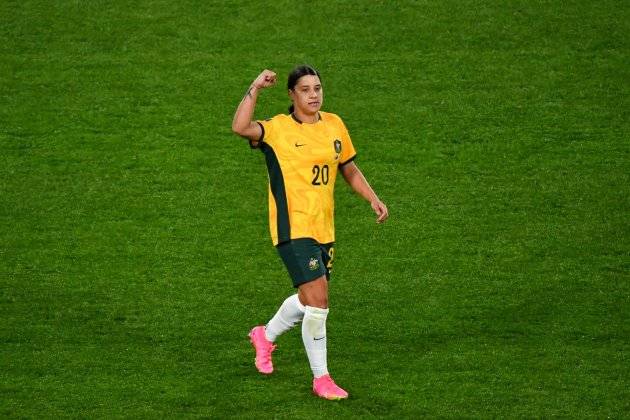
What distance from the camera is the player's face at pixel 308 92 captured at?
7855 millimetres

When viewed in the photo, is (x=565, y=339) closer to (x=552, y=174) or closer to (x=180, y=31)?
(x=552, y=174)

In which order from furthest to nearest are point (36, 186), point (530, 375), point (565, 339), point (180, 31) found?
point (180, 31), point (36, 186), point (565, 339), point (530, 375)

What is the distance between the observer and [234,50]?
12.9m

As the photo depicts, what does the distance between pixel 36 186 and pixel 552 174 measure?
453 centimetres

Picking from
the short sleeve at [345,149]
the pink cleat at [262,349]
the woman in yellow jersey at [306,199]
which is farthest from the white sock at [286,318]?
the short sleeve at [345,149]

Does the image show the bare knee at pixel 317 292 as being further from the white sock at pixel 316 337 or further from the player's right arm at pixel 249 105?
the player's right arm at pixel 249 105

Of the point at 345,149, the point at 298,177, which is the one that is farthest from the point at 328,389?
the point at 345,149

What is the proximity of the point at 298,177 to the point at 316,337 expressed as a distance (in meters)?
0.98

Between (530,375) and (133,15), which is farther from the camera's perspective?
(133,15)

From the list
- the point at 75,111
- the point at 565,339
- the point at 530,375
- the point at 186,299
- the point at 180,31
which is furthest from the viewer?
the point at 180,31

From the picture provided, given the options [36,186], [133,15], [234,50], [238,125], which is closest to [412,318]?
[238,125]

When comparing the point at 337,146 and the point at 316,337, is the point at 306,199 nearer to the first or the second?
Result: the point at 337,146

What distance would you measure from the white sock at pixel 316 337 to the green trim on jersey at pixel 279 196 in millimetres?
484

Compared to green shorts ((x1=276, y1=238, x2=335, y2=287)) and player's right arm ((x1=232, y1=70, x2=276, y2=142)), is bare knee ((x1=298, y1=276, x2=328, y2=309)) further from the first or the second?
player's right arm ((x1=232, y1=70, x2=276, y2=142))
